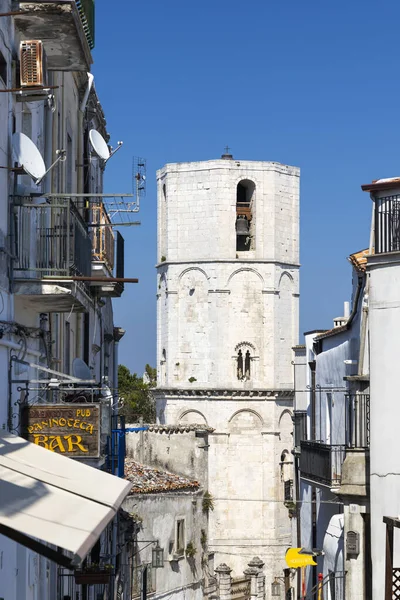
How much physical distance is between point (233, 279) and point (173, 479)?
26.3m

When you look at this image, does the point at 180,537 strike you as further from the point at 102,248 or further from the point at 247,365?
the point at 247,365

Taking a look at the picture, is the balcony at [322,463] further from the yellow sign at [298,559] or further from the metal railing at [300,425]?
the metal railing at [300,425]

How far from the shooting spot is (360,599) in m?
18.5

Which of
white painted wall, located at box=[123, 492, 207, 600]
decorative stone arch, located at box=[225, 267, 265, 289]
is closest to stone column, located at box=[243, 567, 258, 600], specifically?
white painted wall, located at box=[123, 492, 207, 600]

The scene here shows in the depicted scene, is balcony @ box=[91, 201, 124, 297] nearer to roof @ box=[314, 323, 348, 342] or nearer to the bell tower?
roof @ box=[314, 323, 348, 342]

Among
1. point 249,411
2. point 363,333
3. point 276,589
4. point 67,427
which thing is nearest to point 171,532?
point 363,333

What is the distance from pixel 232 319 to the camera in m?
62.1

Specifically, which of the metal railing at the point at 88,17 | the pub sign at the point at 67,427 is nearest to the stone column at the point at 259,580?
the metal railing at the point at 88,17

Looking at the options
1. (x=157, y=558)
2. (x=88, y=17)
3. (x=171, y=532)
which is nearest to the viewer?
(x=88, y=17)

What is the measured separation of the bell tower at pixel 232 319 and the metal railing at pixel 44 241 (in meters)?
47.4

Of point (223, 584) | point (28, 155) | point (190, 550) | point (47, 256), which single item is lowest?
point (223, 584)

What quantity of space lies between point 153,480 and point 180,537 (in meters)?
1.68

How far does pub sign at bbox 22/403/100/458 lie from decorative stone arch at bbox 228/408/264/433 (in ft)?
160

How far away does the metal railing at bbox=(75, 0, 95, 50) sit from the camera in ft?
50.7
